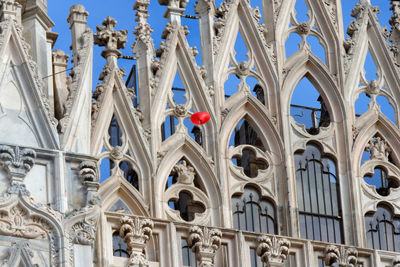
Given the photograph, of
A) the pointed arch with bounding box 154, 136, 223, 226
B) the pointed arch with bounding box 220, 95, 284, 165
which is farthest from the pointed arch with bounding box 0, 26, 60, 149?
the pointed arch with bounding box 220, 95, 284, 165

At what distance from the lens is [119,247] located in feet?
85.5

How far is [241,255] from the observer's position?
86.3 feet

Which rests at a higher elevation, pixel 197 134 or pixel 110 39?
pixel 110 39

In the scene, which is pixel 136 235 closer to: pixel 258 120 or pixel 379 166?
pixel 258 120

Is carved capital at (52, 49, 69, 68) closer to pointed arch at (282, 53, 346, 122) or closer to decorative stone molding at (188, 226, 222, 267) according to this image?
decorative stone molding at (188, 226, 222, 267)

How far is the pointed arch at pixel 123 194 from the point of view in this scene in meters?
26.4

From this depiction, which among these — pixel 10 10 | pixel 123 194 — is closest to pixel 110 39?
pixel 10 10

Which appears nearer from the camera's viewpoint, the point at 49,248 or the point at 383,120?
the point at 49,248

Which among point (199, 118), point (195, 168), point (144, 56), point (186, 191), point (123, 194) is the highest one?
point (144, 56)

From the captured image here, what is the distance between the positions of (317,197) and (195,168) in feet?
5.68

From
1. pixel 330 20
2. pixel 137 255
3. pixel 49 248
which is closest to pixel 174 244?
pixel 137 255

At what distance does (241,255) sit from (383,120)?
3.28 meters

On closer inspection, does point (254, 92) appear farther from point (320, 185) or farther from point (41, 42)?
point (41, 42)

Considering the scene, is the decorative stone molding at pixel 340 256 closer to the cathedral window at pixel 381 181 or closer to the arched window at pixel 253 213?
the arched window at pixel 253 213
